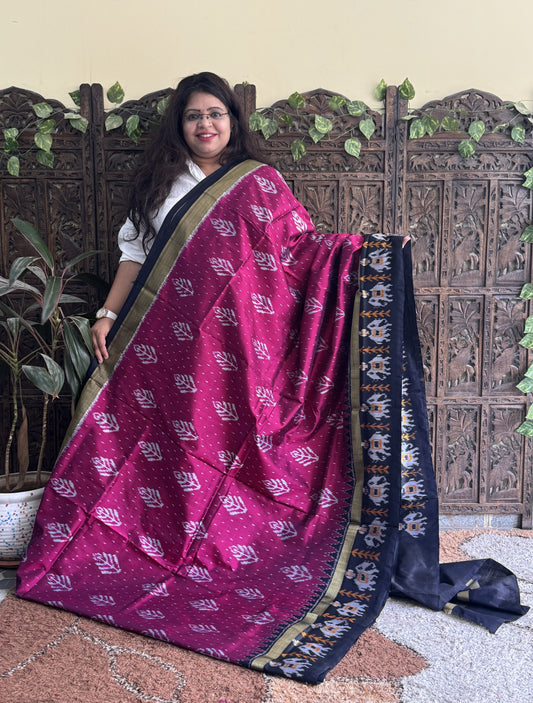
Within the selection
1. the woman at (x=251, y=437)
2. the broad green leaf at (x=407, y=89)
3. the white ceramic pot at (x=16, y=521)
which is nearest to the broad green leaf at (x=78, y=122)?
the woman at (x=251, y=437)

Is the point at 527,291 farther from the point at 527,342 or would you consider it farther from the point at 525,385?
the point at 525,385

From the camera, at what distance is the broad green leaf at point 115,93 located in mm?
2059

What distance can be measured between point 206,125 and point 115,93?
378mm

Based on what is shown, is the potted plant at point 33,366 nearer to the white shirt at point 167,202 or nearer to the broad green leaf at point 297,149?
the white shirt at point 167,202

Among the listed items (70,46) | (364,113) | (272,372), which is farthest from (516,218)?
(70,46)

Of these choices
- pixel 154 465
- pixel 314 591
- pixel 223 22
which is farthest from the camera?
pixel 223 22

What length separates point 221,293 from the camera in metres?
1.78

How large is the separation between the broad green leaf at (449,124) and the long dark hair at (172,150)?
63 centimetres

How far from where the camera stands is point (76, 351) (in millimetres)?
1812

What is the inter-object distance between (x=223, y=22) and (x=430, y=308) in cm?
120

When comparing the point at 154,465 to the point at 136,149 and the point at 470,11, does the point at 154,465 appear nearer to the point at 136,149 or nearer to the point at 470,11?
the point at 136,149

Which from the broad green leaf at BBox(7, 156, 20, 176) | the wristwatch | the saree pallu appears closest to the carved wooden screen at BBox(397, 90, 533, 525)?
the saree pallu

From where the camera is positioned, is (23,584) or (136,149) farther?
(136,149)

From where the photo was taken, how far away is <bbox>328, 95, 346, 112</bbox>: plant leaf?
2072 mm
